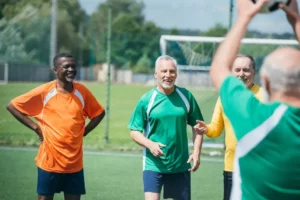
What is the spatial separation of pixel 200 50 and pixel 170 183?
13.2 metres

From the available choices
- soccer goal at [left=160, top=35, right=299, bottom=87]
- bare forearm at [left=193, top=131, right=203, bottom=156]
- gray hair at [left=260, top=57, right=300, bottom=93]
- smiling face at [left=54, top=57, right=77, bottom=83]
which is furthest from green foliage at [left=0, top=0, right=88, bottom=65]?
gray hair at [left=260, top=57, right=300, bottom=93]

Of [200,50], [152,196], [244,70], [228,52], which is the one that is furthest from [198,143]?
[200,50]

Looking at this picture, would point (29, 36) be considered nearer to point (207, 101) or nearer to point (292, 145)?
point (207, 101)

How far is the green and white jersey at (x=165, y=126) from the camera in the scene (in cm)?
711

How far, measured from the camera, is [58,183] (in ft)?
23.9

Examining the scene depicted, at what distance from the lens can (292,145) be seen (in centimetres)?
336

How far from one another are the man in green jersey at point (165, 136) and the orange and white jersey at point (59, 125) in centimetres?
60

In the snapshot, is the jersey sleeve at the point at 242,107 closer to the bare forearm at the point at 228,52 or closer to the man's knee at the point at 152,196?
the bare forearm at the point at 228,52

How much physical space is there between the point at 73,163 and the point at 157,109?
1022 mm

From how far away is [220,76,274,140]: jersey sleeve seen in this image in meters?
3.39

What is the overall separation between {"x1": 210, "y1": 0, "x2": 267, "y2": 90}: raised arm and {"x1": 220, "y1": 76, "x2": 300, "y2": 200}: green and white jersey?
72 mm

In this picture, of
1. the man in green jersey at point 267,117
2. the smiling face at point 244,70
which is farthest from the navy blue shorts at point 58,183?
the man in green jersey at point 267,117

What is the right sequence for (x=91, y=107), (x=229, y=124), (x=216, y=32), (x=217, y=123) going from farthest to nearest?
(x=216, y=32)
(x=91, y=107)
(x=217, y=123)
(x=229, y=124)

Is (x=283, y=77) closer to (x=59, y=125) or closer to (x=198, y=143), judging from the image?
(x=198, y=143)
